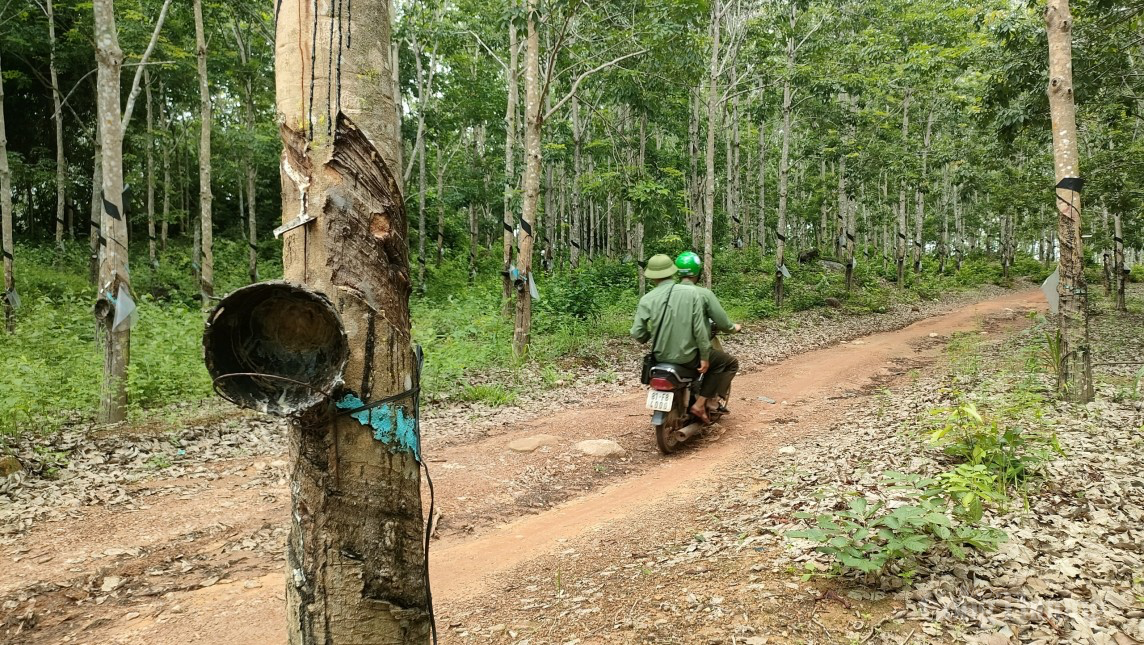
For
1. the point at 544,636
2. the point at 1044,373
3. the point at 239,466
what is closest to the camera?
the point at 544,636

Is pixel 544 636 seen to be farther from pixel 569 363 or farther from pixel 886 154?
pixel 886 154

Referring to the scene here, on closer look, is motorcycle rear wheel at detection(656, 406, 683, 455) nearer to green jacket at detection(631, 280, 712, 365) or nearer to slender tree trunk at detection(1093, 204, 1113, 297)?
Result: green jacket at detection(631, 280, 712, 365)

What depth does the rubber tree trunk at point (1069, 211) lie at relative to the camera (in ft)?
21.1

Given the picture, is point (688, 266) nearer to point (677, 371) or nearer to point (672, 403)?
point (677, 371)

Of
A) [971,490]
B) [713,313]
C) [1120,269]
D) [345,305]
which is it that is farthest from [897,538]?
[1120,269]

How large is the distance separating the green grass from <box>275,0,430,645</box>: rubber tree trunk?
21.3 feet

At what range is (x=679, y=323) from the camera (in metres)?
6.30

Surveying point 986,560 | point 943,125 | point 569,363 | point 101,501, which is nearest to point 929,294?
point 943,125

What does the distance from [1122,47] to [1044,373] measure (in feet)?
17.6

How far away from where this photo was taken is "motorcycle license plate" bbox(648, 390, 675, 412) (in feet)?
20.1

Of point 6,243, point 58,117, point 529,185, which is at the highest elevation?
point 58,117

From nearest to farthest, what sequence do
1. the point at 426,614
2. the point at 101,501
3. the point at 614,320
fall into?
the point at 426,614 → the point at 101,501 → the point at 614,320

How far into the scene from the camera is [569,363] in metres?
11.2

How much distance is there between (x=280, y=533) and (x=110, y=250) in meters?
4.74
